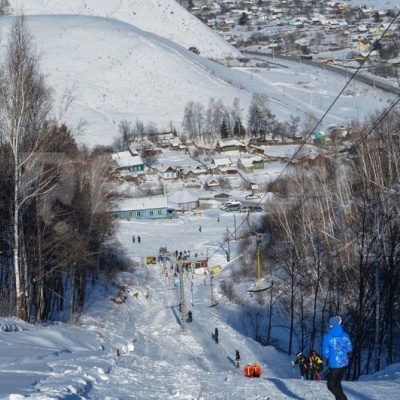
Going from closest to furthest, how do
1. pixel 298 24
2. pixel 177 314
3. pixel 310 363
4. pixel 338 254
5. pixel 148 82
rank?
pixel 310 363 → pixel 338 254 → pixel 177 314 → pixel 148 82 → pixel 298 24

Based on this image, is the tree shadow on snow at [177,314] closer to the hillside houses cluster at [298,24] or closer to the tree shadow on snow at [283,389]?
the tree shadow on snow at [283,389]

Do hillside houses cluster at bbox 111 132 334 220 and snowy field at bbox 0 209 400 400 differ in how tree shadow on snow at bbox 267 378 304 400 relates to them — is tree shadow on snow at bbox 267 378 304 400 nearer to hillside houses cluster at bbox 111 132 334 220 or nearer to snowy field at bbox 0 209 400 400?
snowy field at bbox 0 209 400 400

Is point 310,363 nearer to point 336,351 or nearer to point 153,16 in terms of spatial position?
point 336,351

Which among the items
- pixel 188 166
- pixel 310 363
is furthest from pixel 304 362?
pixel 188 166

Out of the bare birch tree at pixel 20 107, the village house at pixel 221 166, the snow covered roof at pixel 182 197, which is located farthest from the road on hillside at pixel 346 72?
the bare birch tree at pixel 20 107

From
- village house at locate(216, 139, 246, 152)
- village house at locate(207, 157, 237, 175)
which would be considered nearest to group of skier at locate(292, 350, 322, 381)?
village house at locate(207, 157, 237, 175)

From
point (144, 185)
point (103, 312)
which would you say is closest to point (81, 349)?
point (103, 312)
